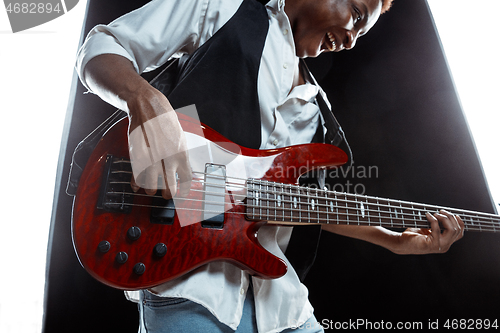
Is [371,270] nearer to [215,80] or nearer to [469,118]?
[469,118]

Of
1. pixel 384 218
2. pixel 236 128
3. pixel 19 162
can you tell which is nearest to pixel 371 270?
pixel 384 218

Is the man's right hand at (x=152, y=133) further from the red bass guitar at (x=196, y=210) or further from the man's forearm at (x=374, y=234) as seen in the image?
the man's forearm at (x=374, y=234)

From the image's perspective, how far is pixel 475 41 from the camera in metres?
1.41

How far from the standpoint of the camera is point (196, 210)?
18.9 inches

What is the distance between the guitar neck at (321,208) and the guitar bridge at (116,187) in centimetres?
23

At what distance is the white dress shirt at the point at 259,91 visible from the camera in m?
0.48

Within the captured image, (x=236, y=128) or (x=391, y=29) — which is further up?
(x=391, y=29)

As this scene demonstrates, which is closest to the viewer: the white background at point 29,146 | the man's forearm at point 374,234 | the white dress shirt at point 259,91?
the white dress shirt at point 259,91

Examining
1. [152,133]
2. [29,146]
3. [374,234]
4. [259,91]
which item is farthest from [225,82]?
[374,234]

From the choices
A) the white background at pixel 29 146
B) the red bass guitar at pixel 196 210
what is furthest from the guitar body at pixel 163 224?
the white background at pixel 29 146

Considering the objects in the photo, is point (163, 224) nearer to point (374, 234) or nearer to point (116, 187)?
point (116, 187)

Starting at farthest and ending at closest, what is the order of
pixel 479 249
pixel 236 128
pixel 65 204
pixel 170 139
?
pixel 479 249 < pixel 65 204 < pixel 236 128 < pixel 170 139

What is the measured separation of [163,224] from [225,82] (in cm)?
36

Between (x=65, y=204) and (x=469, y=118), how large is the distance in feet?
6.06
